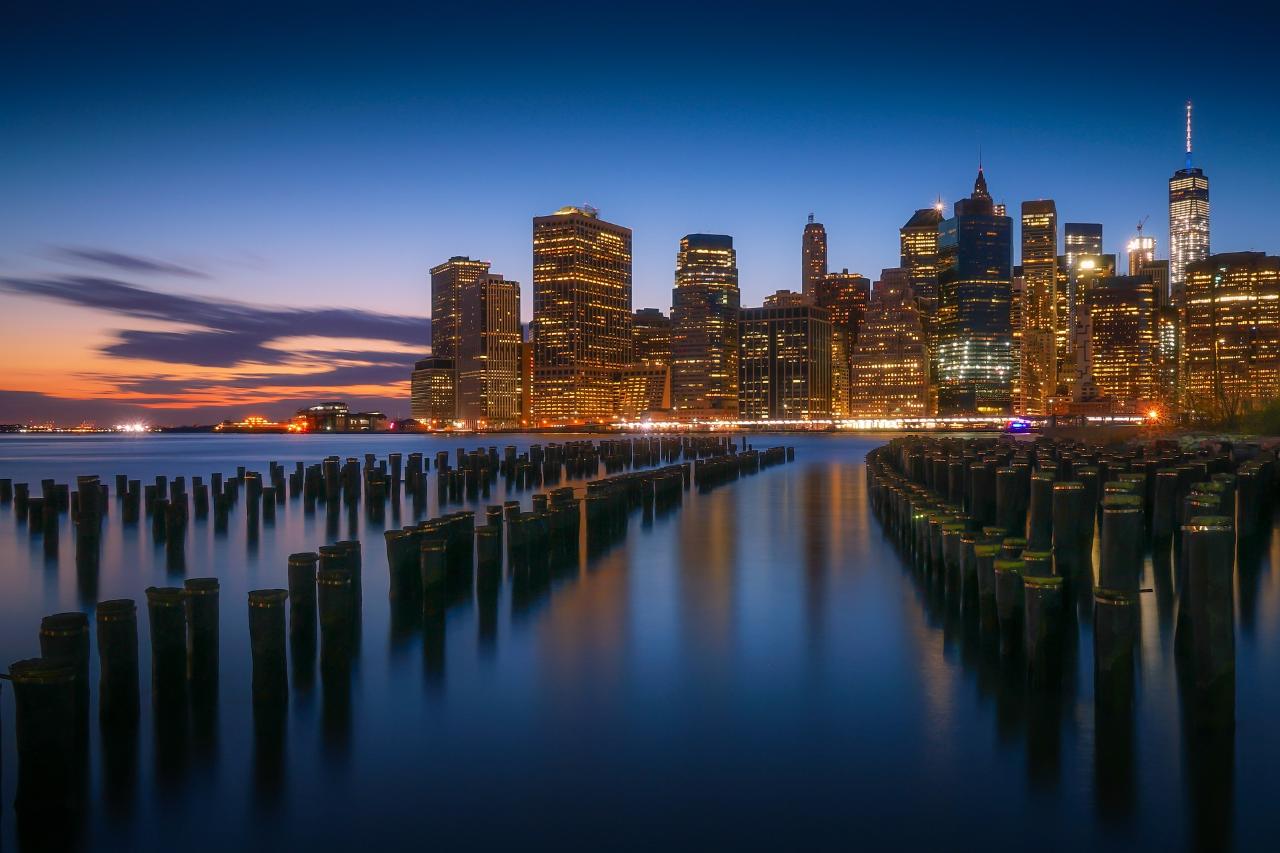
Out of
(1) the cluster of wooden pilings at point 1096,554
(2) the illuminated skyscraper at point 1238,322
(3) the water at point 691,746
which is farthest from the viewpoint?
(2) the illuminated skyscraper at point 1238,322

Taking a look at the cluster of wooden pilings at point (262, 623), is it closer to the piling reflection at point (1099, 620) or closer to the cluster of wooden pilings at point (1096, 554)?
the piling reflection at point (1099, 620)

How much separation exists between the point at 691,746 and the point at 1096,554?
1208cm

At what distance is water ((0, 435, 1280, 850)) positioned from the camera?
6.62 m

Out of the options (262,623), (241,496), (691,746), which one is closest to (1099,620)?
(691,746)

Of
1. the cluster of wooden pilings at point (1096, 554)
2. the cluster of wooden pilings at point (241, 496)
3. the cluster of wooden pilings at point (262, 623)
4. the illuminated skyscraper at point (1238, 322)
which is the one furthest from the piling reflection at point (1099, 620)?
the illuminated skyscraper at point (1238, 322)

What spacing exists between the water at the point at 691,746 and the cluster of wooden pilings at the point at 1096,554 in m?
0.43

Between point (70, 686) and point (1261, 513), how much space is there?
957 inches

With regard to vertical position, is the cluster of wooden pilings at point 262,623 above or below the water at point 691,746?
above

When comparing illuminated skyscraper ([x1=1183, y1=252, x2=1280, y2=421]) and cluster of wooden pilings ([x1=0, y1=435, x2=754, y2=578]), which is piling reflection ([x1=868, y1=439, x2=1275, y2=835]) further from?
illuminated skyscraper ([x1=1183, y1=252, x2=1280, y2=421])

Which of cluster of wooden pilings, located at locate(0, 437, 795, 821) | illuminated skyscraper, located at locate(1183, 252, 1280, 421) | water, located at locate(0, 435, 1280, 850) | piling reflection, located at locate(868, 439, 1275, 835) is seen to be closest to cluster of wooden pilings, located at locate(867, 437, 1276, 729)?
piling reflection, located at locate(868, 439, 1275, 835)

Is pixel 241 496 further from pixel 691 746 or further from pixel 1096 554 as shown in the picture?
pixel 691 746

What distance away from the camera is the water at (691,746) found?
662cm

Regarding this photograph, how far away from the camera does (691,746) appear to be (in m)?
8.12

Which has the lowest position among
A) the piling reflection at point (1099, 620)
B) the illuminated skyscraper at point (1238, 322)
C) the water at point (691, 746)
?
the water at point (691, 746)
